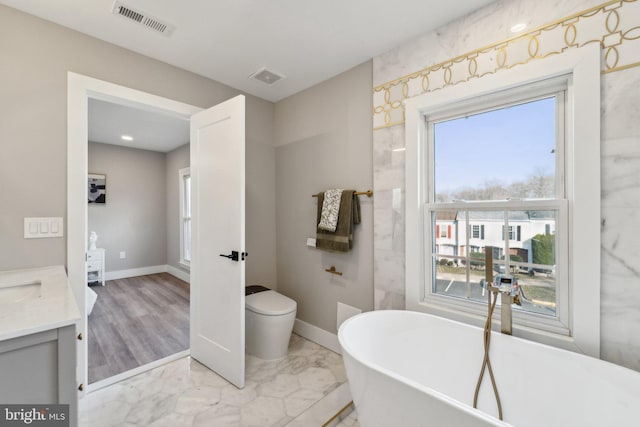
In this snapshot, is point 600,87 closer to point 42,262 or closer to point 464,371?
point 464,371

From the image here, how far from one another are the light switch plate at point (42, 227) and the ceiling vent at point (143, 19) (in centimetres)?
130

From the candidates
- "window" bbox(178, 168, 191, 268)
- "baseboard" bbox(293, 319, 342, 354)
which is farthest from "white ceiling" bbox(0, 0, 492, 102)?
"window" bbox(178, 168, 191, 268)

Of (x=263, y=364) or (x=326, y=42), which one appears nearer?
(x=326, y=42)

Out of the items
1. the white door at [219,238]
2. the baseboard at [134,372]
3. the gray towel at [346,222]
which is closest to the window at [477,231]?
the gray towel at [346,222]

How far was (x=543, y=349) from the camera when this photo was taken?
131 cm

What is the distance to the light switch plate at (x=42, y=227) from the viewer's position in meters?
1.66

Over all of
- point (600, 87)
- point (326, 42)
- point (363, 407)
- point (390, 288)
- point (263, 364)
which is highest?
point (326, 42)

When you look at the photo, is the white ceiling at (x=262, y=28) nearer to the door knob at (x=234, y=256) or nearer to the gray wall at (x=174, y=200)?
the door knob at (x=234, y=256)

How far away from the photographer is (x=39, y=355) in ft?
2.81

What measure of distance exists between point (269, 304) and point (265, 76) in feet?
6.40

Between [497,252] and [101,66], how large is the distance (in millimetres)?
2843

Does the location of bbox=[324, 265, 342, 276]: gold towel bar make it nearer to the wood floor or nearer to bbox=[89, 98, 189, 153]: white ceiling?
the wood floor

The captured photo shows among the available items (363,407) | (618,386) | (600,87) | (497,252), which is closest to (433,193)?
(497,252)

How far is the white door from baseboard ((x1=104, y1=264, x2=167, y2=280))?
3.54 metres
